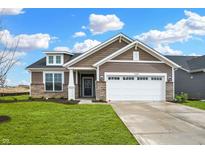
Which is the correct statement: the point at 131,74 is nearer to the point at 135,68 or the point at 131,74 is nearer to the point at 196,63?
the point at 135,68

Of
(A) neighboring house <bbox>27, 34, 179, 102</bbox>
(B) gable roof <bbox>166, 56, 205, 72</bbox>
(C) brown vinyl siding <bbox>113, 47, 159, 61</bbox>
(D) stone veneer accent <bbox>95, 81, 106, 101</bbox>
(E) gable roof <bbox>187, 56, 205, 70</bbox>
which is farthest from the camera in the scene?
(B) gable roof <bbox>166, 56, 205, 72</bbox>

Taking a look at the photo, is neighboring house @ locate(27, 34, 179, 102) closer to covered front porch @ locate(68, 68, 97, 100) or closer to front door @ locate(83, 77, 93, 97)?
covered front porch @ locate(68, 68, 97, 100)

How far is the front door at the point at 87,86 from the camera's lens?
23380mm

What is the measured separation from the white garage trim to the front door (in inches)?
185

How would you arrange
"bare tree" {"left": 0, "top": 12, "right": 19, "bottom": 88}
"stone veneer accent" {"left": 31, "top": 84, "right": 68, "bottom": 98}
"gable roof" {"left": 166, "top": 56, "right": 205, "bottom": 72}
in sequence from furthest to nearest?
"gable roof" {"left": 166, "top": 56, "right": 205, "bottom": 72} < "stone veneer accent" {"left": 31, "top": 84, "right": 68, "bottom": 98} < "bare tree" {"left": 0, "top": 12, "right": 19, "bottom": 88}

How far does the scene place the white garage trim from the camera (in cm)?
1903

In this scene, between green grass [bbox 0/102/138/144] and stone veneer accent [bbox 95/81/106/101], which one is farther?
stone veneer accent [bbox 95/81/106/101]

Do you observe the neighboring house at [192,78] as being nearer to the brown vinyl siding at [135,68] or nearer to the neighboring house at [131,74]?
the neighboring house at [131,74]

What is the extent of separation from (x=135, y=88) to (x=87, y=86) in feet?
19.2

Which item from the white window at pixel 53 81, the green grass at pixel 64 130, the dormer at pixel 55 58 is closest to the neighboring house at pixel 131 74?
the white window at pixel 53 81

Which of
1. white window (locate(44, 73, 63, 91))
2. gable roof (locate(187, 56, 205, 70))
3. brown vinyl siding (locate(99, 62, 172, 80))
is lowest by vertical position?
white window (locate(44, 73, 63, 91))

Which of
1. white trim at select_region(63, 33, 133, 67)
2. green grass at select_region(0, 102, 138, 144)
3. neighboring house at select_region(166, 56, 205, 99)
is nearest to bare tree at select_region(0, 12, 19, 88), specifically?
green grass at select_region(0, 102, 138, 144)
